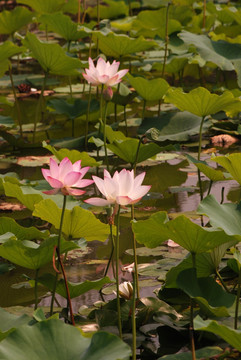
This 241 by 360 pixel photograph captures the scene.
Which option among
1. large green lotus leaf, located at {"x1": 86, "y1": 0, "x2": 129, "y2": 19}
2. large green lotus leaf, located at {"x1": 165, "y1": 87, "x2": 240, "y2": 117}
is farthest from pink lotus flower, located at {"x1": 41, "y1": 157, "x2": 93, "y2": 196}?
large green lotus leaf, located at {"x1": 86, "y1": 0, "x2": 129, "y2": 19}

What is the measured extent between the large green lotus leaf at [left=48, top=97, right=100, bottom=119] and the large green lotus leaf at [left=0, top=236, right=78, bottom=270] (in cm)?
169

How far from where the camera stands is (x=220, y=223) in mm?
1393

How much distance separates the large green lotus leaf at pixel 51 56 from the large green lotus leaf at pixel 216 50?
1.83 ft

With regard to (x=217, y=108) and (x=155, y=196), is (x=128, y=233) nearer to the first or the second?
(x=155, y=196)

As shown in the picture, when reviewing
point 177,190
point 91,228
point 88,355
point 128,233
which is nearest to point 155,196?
point 177,190

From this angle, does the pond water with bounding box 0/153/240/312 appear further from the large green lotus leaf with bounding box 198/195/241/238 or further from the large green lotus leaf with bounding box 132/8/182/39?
the large green lotus leaf with bounding box 132/8/182/39

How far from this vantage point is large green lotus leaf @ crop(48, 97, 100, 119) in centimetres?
311

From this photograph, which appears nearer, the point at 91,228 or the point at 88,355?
the point at 88,355

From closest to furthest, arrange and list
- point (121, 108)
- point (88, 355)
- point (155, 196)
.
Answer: point (88, 355) → point (155, 196) → point (121, 108)

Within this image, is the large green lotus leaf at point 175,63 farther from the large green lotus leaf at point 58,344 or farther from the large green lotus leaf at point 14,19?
the large green lotus leaf at point 58,344

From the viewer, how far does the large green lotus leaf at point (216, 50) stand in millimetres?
3031

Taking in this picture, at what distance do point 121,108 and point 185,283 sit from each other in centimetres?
191

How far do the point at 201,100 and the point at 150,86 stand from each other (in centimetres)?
69

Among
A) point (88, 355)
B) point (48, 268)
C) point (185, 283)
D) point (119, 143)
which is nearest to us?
point (88, 355)
